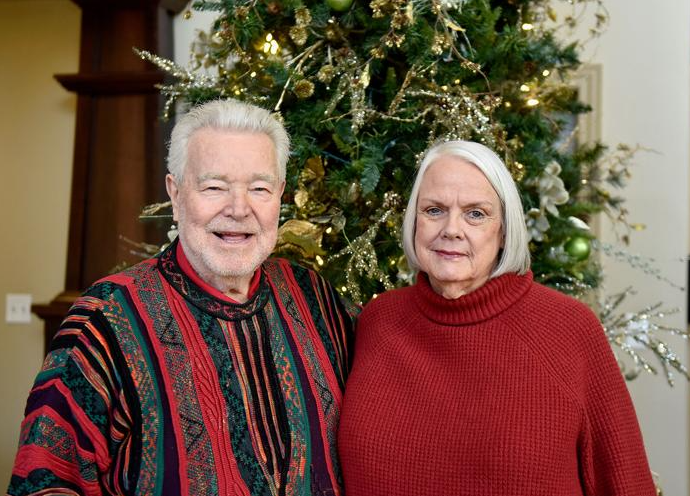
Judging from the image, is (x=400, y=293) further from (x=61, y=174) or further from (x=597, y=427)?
(x=61, y=174)

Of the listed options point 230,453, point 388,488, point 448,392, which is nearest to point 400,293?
point 448,392

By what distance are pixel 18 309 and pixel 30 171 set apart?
57cm

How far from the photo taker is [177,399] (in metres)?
1.23

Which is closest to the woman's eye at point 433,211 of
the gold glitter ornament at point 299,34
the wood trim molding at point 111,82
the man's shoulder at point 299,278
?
the man's shoulder at point 299,278

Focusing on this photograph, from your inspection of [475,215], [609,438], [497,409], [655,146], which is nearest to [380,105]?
[475,215]

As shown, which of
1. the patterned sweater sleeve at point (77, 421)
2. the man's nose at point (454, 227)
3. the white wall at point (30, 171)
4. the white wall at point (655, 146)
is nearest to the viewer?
the patterned sweater sleeve at point (77, 421)

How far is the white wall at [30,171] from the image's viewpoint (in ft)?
9.86

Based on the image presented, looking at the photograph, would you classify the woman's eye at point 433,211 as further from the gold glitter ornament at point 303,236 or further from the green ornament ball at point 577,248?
the green ornament ball at point 577,248

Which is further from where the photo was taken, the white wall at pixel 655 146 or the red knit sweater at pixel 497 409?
the white wall at pixel 655 146

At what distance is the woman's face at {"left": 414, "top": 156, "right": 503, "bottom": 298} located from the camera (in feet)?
4.66

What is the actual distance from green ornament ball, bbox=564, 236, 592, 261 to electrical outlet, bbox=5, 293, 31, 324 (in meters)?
2.21

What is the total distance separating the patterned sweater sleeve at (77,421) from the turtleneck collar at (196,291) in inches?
6.6

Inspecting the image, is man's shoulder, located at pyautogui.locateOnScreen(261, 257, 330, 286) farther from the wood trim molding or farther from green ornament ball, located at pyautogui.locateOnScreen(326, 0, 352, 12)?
the wood trim molding

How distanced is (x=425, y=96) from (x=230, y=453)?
2.84 ft
